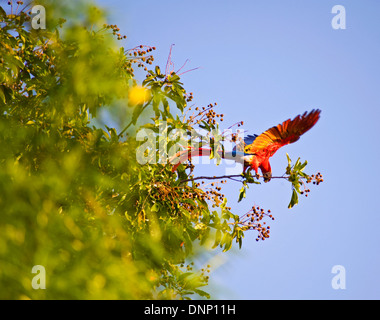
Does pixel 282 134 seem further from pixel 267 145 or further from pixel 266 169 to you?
pixel 266 169

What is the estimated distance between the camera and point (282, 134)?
5.06 m

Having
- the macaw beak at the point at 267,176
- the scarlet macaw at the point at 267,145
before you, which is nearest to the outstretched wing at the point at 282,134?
the scarlet macaw at the point at 267,145

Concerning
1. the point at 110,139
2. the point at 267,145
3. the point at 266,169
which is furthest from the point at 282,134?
the point at 110,139

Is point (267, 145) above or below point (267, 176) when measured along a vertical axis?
above

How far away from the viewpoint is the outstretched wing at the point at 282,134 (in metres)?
4.98

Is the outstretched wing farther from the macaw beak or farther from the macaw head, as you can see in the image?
the macaw beak

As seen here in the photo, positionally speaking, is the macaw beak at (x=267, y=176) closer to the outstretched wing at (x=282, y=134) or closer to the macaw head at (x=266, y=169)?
the macaw head at (x=266, y=169)

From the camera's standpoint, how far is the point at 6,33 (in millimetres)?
4980

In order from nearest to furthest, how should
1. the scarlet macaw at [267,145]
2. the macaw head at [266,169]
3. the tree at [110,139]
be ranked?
the tree at [110,139]
the scarlet macaw at [267,145]
the macaw head at [266,169]

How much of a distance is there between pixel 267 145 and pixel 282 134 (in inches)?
7.6
